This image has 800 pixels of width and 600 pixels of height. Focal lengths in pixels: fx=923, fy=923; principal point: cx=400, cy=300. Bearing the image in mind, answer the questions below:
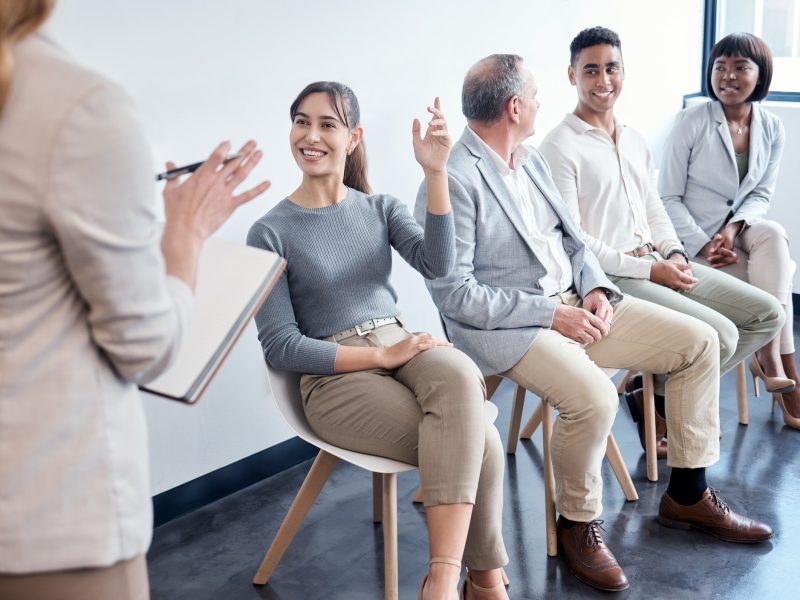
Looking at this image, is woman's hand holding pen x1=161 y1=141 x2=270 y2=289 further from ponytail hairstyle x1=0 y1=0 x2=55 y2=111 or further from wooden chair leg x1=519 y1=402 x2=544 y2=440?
wooden chair leg x1=519 y1=402 x2=544 y2=440

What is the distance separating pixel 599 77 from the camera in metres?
3.20

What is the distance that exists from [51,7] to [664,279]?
8.33 feet

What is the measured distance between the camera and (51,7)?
3.24ft

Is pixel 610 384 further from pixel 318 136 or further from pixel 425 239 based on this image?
pixel 318 136

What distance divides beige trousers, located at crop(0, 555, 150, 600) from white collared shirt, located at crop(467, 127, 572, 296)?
1.80m

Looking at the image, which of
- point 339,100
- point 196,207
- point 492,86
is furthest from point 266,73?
point 196,207

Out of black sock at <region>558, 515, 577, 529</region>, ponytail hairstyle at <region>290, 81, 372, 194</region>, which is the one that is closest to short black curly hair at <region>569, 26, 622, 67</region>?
ponytail hairstyle at <region>290, 81, 372, 194</region>

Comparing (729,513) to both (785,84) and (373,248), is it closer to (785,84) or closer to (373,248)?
(373,248)

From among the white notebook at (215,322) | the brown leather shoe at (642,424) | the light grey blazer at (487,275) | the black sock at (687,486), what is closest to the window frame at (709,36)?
the brown leather shoe at (642,424)

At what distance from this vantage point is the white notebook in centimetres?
132

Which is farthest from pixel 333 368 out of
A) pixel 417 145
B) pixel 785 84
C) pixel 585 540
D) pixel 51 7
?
pixel 785 84

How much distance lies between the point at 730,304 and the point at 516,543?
1.17 m

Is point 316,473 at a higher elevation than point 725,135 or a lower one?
lower

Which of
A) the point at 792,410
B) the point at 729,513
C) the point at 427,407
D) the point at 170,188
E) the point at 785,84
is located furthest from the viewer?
the point at 785,84
